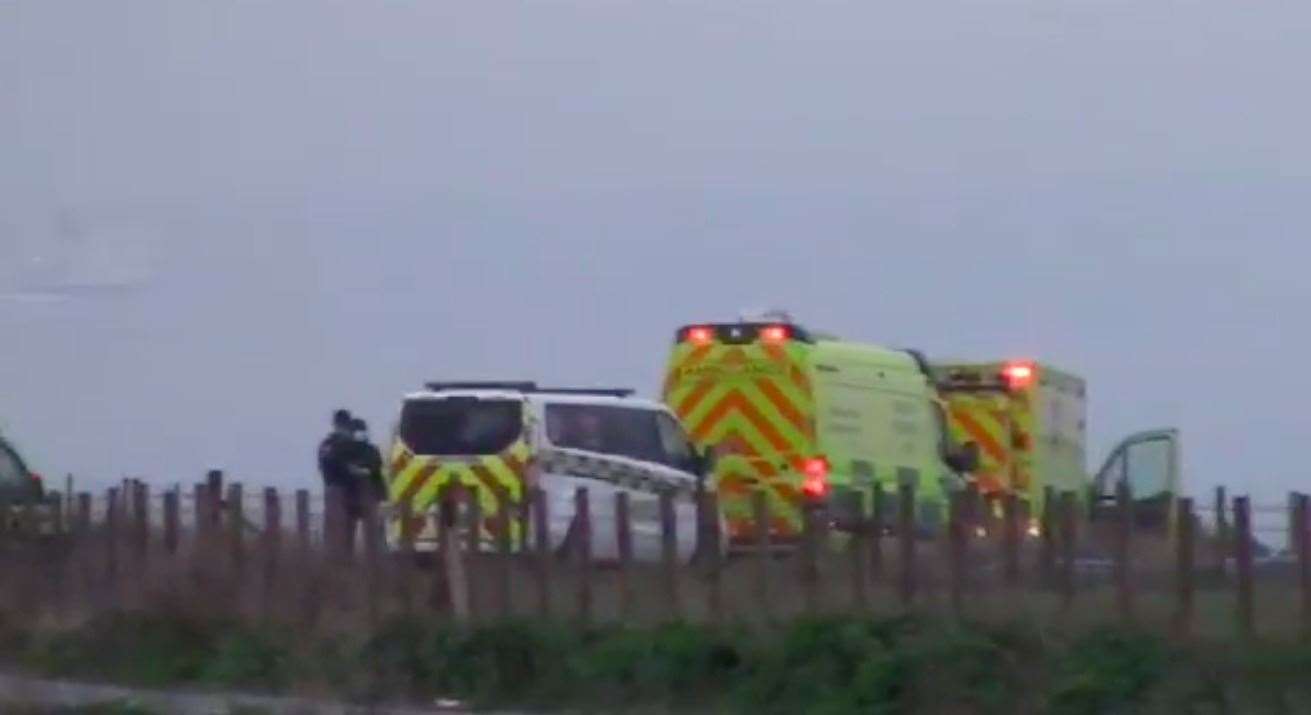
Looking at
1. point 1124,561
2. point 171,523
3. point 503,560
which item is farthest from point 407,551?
point 1124,561

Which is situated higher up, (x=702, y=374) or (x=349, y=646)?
(x=702, y=374)

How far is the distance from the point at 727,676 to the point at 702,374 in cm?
1318

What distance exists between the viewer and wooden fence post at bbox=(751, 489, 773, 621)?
2122 centimetres

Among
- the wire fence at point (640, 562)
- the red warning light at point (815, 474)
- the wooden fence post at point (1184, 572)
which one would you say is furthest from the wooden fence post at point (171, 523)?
the wooden fence post at point (1184, 572)

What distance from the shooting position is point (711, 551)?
870 inches

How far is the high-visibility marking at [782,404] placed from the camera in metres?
32.5

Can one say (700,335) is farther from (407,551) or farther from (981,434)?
(407,551)

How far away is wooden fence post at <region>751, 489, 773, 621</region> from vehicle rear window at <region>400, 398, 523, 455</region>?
620cm

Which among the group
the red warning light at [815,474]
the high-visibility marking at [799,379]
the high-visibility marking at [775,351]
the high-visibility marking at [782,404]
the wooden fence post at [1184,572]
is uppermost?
the high-visibility marking at [775,351]

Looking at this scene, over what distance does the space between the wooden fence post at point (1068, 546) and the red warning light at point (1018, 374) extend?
17568mm

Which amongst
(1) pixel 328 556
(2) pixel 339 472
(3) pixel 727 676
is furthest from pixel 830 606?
(2) pixel 339 472

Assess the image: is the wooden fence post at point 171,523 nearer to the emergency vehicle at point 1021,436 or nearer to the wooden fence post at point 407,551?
the wooden fence post at point 407,551

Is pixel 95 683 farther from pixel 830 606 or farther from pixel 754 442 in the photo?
pixel 754 442

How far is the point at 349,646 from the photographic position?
22141mm
